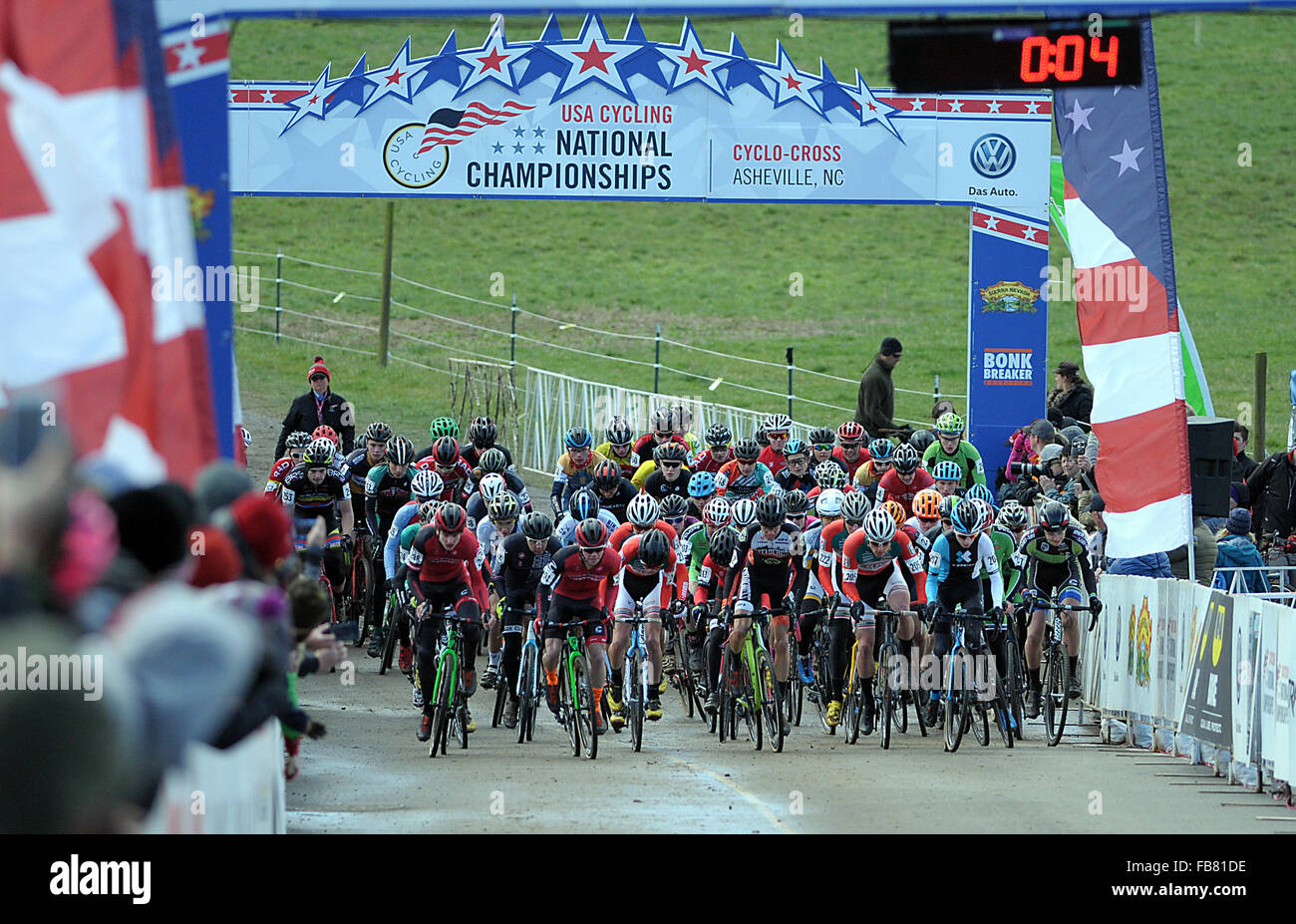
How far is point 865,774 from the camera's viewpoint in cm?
1216

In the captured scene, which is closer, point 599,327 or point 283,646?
point 283,646

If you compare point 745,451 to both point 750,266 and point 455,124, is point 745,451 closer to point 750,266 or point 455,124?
point 455,124

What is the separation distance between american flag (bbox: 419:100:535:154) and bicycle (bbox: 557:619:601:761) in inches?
337

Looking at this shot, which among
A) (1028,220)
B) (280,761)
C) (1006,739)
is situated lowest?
(1006,739)

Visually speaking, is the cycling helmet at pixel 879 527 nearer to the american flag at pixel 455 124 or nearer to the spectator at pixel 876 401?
the spectator at pixel 876 401

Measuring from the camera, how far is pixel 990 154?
20297 millimetres

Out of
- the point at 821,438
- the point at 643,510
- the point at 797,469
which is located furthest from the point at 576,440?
the point at 821,438

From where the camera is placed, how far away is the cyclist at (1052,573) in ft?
47.8

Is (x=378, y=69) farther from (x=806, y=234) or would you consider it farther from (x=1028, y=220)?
(x=806, y=234)

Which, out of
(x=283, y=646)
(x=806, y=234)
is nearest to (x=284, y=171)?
(x=283, y=646)

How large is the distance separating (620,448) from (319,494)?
10.4ft

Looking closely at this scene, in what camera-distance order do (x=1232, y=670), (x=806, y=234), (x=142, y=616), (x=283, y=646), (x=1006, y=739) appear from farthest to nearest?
1. (x=806, y=234)
2. (x=1006, y=739)
3. (x=1232, y=670)
4. (x=283, y=646)
5. (x=142, y=616)

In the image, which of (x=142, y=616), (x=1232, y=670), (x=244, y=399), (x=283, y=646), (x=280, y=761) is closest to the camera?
(x=142, y=616)
